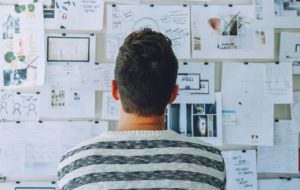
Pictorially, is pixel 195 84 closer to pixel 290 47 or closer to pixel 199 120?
pixel 199 120

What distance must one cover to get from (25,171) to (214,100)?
0.82 metres

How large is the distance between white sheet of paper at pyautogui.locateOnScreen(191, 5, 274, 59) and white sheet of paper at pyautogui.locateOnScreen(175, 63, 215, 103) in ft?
0.17

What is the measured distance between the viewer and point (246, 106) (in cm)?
161

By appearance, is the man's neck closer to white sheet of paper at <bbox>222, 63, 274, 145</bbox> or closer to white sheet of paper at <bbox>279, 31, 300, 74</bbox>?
white sheet of paper at <bbox>222, 63, 274, 145</bbox>

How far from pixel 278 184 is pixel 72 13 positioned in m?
1.10

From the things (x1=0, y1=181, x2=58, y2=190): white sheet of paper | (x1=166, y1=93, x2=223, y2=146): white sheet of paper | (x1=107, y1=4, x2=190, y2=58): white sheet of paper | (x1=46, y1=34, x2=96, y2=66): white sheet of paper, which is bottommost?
(x1=0, y1=181, x2=58, y2=190): white sheet of paper

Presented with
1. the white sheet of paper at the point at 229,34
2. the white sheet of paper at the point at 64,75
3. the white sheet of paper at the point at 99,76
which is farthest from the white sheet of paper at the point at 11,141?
the white sheet of paper at the point at 229,34

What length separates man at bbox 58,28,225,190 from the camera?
789 millimetres

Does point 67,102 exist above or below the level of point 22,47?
below

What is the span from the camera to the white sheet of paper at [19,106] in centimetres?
158

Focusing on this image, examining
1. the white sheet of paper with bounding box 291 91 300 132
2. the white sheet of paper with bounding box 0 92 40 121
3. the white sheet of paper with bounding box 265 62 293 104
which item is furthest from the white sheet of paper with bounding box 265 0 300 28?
the white sheet of paper with bounding box 0 92 40 121

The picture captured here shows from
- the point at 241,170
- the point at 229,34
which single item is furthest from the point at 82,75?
the point at 241,170

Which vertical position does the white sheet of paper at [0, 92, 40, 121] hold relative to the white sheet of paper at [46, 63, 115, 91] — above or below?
below

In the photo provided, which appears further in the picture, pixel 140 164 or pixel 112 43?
pixel 112 43
